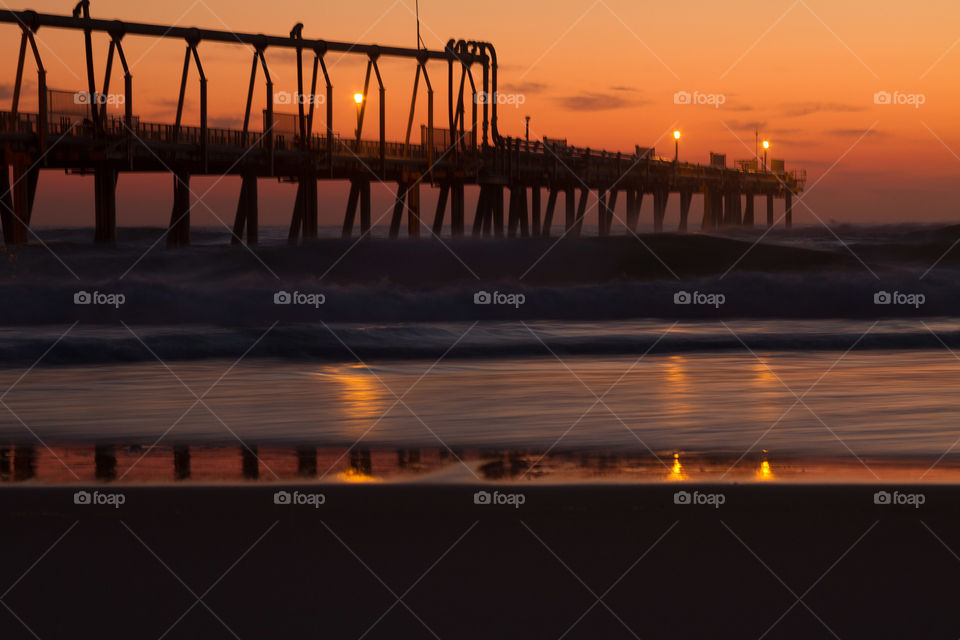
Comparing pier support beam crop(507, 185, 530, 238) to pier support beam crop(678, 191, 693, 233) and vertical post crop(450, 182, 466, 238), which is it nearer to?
vertical post crop(450, 182, 466, 238)

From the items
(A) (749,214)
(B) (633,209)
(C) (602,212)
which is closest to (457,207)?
(C) (602,212)

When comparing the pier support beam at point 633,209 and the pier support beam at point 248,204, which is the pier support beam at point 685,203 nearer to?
the pier support beam at point 633,209

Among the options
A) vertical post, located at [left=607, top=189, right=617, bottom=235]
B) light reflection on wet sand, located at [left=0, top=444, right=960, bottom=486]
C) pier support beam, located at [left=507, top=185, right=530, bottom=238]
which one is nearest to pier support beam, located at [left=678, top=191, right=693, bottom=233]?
vertical post, located at [left=607, top=189, right=617, bottom=235]

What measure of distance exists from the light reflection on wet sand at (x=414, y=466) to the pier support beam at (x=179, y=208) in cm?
2954

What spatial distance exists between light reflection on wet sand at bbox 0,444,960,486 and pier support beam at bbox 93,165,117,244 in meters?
28.4

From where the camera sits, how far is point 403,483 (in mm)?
6230

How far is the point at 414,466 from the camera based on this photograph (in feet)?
22.6

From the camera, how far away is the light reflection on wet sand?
6375 mm

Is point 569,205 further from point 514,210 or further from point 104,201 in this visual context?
point 104,201

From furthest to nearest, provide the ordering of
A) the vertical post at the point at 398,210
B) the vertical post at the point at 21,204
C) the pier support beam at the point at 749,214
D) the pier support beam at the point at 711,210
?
the pier support beam at the point at 749,214 → the pier support beam at the point at 711,210 → the vertical post at the point at 398,210 → the vertical post at the point at 21,204

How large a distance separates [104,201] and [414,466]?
30133 mm

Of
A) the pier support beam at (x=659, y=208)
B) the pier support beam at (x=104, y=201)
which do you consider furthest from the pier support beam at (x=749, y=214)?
the pier support beam at (x=104, y=201)
